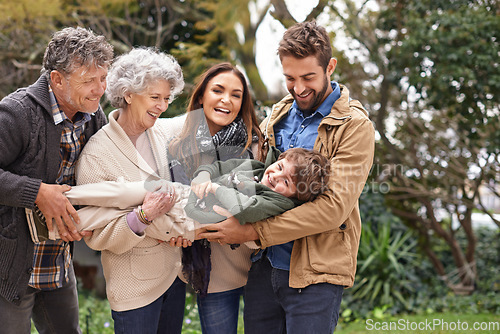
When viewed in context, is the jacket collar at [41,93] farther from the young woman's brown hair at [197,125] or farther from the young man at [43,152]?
the young woman's brown hair at [197,125]

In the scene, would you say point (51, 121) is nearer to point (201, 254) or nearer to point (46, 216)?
point (46, 216)

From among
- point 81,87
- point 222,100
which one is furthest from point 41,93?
point 222,100

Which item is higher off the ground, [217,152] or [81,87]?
[81,87]

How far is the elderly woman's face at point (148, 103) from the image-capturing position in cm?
209

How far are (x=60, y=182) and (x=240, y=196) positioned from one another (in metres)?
0.85

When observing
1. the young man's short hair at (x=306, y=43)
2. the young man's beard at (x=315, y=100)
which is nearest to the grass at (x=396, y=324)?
the young man's beard at (x=315, y=100)

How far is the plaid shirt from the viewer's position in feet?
6.88

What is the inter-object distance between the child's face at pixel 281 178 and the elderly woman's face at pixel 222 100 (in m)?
0.35

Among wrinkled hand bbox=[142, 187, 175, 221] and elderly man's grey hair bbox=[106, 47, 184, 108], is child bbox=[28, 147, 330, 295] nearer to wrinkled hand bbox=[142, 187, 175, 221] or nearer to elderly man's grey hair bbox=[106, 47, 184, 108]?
wrinkled hand bbox=[142, 187, 175, 221]

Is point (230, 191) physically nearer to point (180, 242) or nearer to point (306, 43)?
point (180, 242)

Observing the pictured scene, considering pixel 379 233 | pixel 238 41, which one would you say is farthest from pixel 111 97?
pixel 379 233

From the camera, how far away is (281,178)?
1.97 meters

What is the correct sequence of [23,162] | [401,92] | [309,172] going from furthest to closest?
1. [401,92]
2. [23,162]
3. [309,172]

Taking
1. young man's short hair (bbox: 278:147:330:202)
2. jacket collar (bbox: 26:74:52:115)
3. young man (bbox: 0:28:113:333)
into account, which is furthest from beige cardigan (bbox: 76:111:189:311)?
young man's short hair (bbox: 278:147:330:202)
